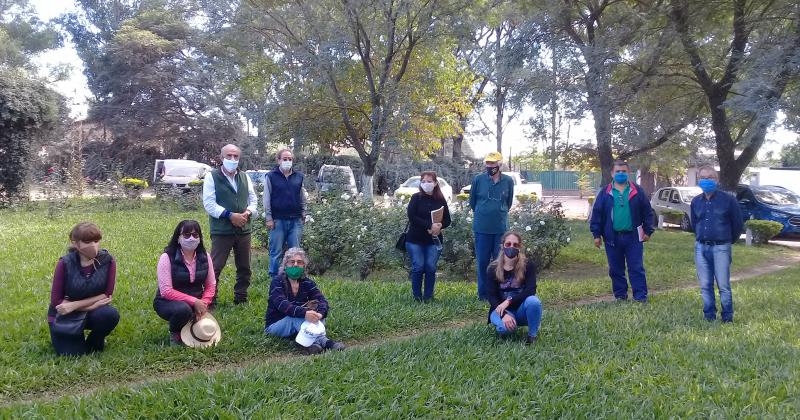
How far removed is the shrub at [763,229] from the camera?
1577cm

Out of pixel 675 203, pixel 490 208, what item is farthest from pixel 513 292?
pixel 675 203

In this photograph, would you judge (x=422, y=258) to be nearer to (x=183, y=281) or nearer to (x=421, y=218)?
(x=421, y=218)

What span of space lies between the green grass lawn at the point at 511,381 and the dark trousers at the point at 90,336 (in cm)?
100

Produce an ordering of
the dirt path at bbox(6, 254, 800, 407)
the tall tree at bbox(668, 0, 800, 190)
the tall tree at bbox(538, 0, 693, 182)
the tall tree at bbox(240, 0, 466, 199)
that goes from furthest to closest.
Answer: the tall tree at bbox(240, 0, 466, 199) → the tall tree at bbox(538, 0, 693, 182) → the tall tree at bbox(668, 0, 800, 190) → the dirt path at bbox(6, 254, 800, 407)

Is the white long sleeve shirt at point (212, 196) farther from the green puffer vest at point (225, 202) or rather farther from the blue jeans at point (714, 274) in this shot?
the blue jeans at point (714, 274)

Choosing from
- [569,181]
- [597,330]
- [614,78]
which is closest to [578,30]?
[614,78]

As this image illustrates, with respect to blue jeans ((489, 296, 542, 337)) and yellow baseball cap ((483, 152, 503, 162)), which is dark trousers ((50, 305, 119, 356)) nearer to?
blue jeans ((489, 296, 542, 337))

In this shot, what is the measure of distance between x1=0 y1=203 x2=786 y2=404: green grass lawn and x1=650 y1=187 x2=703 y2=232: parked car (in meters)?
7.46

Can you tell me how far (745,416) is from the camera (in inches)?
154

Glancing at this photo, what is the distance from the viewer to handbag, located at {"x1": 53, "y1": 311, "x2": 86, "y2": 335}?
4840 millimetres

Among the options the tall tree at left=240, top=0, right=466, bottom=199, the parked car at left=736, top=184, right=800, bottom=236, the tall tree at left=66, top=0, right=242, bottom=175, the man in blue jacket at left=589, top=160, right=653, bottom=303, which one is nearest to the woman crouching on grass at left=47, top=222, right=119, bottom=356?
the man in blue jacket at left=589, top=160, right=653, bottom=303

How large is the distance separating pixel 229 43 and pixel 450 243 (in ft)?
33.9

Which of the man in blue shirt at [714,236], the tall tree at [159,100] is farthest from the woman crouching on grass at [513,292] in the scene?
the tall tree at [159,100]

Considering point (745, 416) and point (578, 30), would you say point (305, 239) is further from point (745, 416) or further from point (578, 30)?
point (578, 30)
